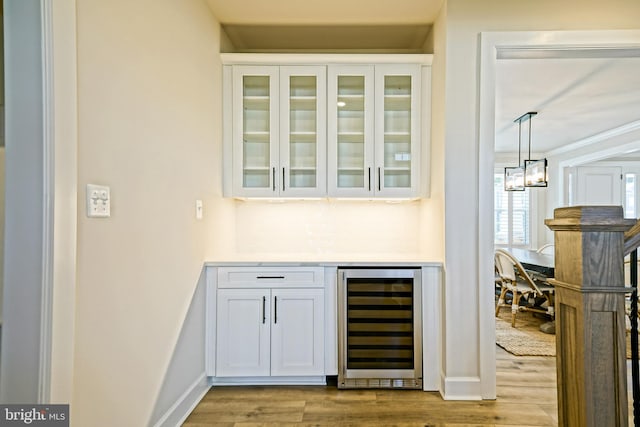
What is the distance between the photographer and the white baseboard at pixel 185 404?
1988 mm

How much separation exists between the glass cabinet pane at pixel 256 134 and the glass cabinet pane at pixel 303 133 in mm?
187

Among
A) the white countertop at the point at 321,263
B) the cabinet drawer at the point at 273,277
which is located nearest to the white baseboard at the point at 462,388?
the white countertop at the point at 321,263

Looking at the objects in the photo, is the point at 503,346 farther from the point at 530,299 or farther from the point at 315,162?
the point at 315,162

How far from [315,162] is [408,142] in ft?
2.41

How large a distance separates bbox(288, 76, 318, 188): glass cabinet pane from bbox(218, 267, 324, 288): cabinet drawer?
27.0 inches

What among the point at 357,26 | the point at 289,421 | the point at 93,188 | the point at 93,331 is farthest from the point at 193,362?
the point at 357,26

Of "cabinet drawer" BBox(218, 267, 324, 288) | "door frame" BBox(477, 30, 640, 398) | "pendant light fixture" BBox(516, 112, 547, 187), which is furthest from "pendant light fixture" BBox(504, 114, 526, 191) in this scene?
"cabinet drawer" BBox(218, 267, 324, 288)

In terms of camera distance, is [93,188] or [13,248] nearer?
[13,248]

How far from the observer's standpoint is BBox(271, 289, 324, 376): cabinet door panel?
2.56 meters

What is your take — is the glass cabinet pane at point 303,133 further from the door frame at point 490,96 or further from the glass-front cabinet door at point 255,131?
the door frame at point 490,96

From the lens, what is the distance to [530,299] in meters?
4.77

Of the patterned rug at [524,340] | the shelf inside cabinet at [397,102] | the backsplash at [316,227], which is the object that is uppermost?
the shelf inside cabinet at [397,102]

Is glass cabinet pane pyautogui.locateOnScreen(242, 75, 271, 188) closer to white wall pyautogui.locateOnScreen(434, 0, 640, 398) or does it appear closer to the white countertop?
the white countertop

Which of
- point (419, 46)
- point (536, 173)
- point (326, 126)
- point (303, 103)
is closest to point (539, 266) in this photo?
point (536, 173)
